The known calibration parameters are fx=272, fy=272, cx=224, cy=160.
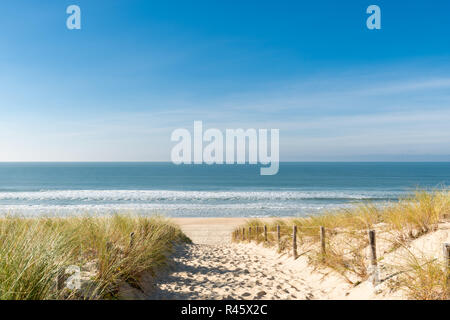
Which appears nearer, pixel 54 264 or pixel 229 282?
pixel 54 264

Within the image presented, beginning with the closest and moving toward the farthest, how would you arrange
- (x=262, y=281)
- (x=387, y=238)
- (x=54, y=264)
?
1. (x=54, y=264)
2. (x=387, y=238)
3. (x=262, y=281)

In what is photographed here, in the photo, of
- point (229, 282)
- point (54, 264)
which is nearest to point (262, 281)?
point (229, 282)

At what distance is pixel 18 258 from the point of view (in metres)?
3.04

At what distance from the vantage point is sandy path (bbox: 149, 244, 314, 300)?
5254mm

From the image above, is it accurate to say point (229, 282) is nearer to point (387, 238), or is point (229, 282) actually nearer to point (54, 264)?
point (387, 238)

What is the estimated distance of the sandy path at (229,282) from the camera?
525cm

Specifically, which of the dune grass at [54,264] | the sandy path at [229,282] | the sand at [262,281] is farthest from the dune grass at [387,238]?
the dune grass at [54,264]

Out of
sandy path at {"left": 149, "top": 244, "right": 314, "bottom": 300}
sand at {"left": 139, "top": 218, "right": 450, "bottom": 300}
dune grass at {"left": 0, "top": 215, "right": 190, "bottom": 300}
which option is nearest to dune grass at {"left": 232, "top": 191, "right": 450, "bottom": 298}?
sand at {"left": 139, "top": 218, "right": 450, "bottom": 300}

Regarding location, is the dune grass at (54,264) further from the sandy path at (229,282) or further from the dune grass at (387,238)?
the dune grass at (387,238)

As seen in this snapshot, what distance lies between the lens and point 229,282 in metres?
6.14

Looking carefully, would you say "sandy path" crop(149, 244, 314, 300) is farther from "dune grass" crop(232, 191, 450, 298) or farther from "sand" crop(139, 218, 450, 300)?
"dune grass" crop(232, 191, 450, 298)

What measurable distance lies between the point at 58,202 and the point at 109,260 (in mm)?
39073

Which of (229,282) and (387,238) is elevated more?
(387,238)
